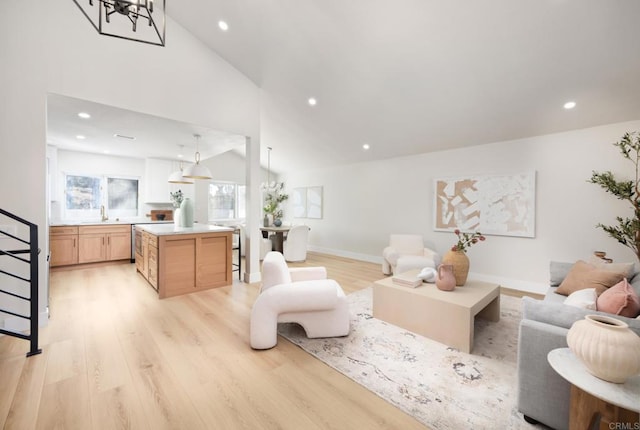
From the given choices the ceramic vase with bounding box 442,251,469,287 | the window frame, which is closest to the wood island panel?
the ceramic vase with bounding box 442,251,469,287

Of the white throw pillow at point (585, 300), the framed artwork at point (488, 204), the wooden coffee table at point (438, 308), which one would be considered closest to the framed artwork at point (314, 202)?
the framed artwork at point (488, 204)

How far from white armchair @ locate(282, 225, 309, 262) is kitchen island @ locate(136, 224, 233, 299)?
1895 mm

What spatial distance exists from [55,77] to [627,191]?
6567 mm

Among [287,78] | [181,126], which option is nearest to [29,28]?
[181,126]

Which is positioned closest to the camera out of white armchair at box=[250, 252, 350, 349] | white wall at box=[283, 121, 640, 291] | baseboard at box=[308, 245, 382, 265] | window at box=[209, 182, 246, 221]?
white armchair at box=[250, 252, 350, 349]

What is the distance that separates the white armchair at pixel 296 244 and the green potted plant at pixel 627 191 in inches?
189

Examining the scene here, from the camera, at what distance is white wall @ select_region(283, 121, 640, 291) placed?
11.6ft

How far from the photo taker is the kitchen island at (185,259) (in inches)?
142

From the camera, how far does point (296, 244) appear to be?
5996mm

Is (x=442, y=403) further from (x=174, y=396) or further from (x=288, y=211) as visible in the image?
(x=288, y=211)

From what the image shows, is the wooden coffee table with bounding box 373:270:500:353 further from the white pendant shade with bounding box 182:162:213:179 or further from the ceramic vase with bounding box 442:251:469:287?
the white pendant shade with bounding box 182:162:213:179

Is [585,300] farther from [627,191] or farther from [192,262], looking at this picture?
[192,262]

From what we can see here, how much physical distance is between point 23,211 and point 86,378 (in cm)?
186

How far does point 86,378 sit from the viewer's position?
195 centimetres
